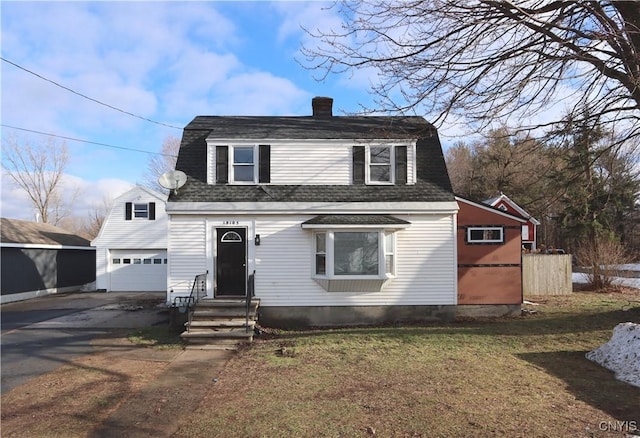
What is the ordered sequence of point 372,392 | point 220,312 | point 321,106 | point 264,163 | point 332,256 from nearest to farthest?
point 372,392 < point 220,312 < point 332,256 < point 264,163 < point 321,106

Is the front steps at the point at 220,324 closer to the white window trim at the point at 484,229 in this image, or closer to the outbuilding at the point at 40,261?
the white window trim at the point at 484,229

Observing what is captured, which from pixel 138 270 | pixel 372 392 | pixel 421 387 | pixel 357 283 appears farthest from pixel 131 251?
pixel 421 387

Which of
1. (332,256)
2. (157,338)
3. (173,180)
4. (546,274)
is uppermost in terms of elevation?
(173,180)

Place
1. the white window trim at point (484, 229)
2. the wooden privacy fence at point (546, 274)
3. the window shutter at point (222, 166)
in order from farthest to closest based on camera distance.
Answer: the wooden privacy fence at point (546, 274)
the white window trim at point (484, 229)
the window shutter at point (222, 166)

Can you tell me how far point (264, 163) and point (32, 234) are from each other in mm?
18899

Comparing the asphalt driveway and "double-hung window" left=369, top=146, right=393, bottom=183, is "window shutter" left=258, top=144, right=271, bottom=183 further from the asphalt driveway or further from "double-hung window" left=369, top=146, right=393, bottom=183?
the asphalt driveway

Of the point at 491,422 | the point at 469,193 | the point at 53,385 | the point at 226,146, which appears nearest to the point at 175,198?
the point at 226,146

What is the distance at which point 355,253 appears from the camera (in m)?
11.9

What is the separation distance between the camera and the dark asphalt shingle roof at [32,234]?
22.3 meters

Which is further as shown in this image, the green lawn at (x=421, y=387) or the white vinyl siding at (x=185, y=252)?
the white vinyl siding at (x=185, y=252)

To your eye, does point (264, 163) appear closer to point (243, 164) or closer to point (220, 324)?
point (243, 164)

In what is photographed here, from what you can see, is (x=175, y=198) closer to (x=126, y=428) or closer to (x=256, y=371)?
(x=256, y=371)

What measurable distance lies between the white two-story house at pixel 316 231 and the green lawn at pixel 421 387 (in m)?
1.38

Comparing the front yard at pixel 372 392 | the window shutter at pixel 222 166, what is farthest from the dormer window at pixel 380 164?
the front yard at pixel 372 392
